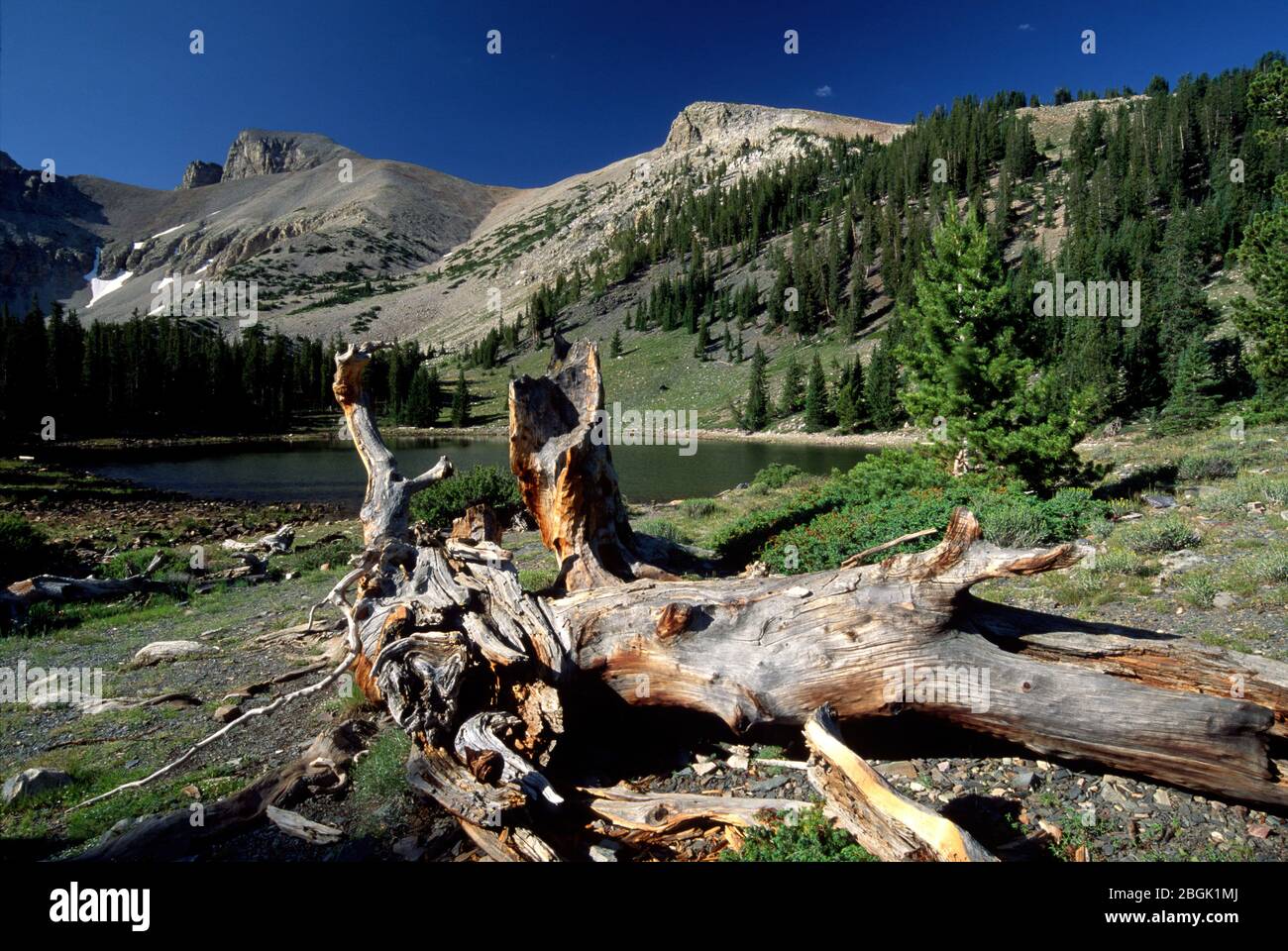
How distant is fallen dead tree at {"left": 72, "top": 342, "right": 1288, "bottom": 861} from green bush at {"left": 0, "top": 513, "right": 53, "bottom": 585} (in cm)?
1293

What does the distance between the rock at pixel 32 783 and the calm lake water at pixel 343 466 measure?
2126cm

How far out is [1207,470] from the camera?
15.1 meters

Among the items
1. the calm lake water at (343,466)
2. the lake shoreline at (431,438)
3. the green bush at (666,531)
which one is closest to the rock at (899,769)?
the green bush at (666,531)

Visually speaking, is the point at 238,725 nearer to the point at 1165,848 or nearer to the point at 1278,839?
the point at 1165,848

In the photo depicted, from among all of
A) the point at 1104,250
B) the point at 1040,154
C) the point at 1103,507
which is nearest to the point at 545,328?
the point at 1104,250

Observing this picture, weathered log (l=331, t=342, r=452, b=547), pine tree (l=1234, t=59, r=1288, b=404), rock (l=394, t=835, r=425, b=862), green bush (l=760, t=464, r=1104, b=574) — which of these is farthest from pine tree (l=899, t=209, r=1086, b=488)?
pine tree (l=1234, t=59, r=1288, b=404)

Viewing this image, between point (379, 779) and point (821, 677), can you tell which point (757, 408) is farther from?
point (379, 779)

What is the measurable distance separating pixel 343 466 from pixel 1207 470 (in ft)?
154

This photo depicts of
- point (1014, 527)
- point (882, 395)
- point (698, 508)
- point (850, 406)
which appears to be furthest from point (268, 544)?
point (882, 395)

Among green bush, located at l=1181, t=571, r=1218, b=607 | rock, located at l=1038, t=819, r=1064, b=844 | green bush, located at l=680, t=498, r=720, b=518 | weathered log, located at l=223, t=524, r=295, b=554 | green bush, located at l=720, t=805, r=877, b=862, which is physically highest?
green bush, located at l=1181, t=571, r=1218, b=607

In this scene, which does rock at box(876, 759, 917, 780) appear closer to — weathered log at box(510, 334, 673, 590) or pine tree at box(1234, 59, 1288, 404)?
weathered log at box(510, 334, 673, 590)

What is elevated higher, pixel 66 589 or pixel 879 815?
pixel 879 815

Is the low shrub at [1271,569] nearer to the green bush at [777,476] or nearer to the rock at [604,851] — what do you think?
the rock at [604,851]

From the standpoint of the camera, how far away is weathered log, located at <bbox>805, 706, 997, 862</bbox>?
331 centimetres
